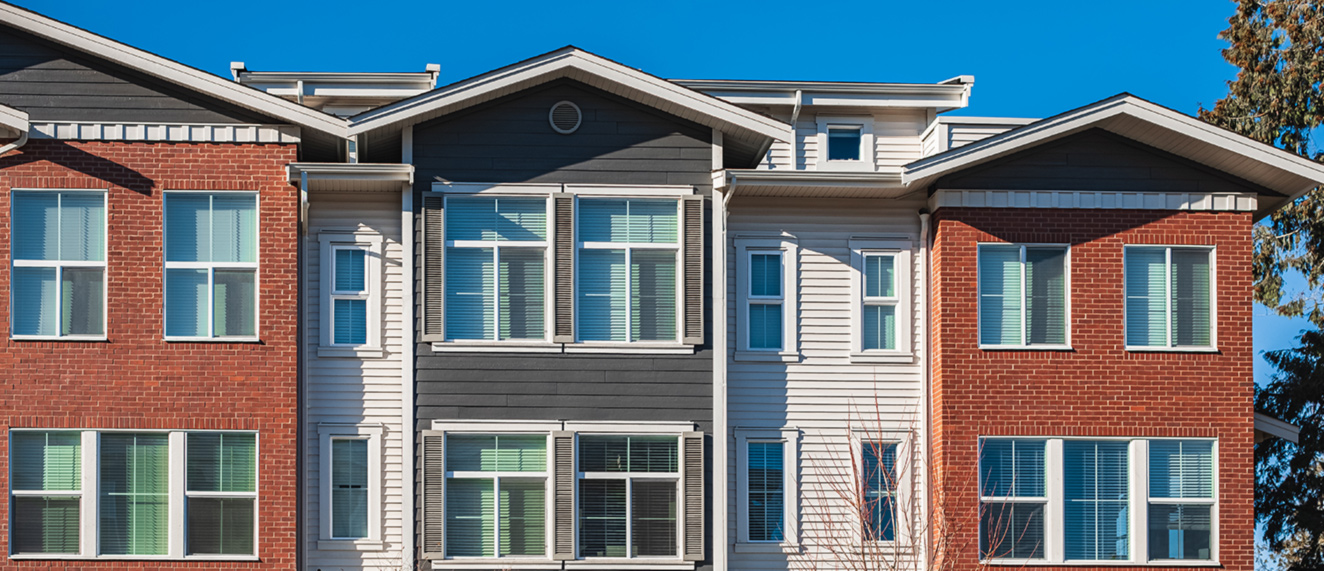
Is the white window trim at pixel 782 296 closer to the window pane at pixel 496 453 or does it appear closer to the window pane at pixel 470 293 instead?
the window pane at pixel 496 453

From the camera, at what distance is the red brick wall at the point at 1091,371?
18125 mm

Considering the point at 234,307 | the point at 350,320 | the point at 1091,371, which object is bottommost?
the point at 1091,371

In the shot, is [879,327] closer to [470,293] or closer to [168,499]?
[470,293]

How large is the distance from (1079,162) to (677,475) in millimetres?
6473

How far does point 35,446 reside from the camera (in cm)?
1697

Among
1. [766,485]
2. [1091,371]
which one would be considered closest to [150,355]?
[766,485]

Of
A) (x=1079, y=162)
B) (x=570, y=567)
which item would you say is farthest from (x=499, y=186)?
(x=1079, y=162)

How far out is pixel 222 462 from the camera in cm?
1719

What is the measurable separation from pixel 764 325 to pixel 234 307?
6565 mm

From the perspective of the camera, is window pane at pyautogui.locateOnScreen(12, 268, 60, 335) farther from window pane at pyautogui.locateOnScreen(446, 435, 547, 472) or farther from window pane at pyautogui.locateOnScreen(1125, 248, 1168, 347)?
window pane at pyautogui.locateOnScreen(1125, 248, 1168, 347)

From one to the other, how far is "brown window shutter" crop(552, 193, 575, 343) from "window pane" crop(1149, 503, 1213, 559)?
7.60m

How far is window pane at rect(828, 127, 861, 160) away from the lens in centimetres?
2264

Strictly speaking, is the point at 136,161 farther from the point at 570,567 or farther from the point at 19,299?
the point at 570,567

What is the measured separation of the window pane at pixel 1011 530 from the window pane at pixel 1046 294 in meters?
2.14
